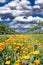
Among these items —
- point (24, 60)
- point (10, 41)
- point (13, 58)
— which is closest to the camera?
point (24, 60)

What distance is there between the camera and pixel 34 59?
450cm

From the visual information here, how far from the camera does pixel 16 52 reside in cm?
535

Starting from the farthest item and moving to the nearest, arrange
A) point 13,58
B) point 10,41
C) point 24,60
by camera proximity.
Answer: point 10,41 → point 13,58 → point 24,60

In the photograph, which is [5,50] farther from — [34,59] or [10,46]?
[34,59]

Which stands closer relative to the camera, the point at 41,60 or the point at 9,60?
the point at 41,60

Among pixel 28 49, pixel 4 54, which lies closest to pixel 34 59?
pixel 28 49

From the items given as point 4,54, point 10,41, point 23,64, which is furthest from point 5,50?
point 23,64

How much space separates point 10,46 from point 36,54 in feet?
3.40

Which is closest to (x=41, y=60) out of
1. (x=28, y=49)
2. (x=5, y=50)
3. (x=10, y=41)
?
(x=28, y=49)

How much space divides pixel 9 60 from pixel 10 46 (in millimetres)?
387

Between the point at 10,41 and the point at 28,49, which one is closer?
the point at 28,49

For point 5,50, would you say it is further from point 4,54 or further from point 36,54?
point 36,54

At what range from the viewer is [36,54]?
4.48m

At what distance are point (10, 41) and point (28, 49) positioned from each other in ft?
2.37
